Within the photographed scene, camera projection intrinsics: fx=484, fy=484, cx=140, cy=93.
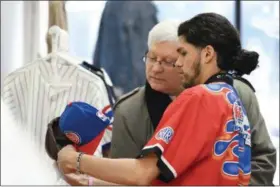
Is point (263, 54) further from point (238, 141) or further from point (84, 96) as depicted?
point (238, 141)

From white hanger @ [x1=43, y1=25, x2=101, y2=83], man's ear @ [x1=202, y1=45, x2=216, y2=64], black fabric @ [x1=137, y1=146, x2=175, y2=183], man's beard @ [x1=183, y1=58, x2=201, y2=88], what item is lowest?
black fabric @ [x1=137, y1=146, x2=175, y2=183]

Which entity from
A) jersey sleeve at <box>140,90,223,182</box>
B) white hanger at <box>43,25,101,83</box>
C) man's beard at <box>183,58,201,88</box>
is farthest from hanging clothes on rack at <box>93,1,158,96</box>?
jersey sleeve at <box>140,90,223,182</box>

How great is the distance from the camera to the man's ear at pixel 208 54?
3.95 ft

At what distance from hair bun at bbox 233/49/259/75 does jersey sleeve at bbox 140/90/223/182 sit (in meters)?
0.22

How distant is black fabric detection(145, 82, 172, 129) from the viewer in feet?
5.11

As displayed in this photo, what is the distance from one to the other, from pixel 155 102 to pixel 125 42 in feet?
4.10

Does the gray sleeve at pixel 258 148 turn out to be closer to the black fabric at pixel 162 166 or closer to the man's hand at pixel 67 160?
the black fabric at pixel 162 166

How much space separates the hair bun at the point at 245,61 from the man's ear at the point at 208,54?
4.0 inches

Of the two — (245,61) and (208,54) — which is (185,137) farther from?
(245,61)

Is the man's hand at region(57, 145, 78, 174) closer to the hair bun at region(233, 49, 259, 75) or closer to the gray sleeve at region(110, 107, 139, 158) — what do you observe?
the gray sleeve at region(110, 107, 139, 158)

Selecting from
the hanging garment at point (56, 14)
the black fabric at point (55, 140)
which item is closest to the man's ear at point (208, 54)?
the black fabric at point (55, 140)

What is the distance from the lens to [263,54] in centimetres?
293

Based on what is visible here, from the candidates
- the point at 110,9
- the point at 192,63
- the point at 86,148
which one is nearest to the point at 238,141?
the point at 192,63

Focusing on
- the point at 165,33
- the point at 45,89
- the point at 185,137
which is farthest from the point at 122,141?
the point at 45,89
